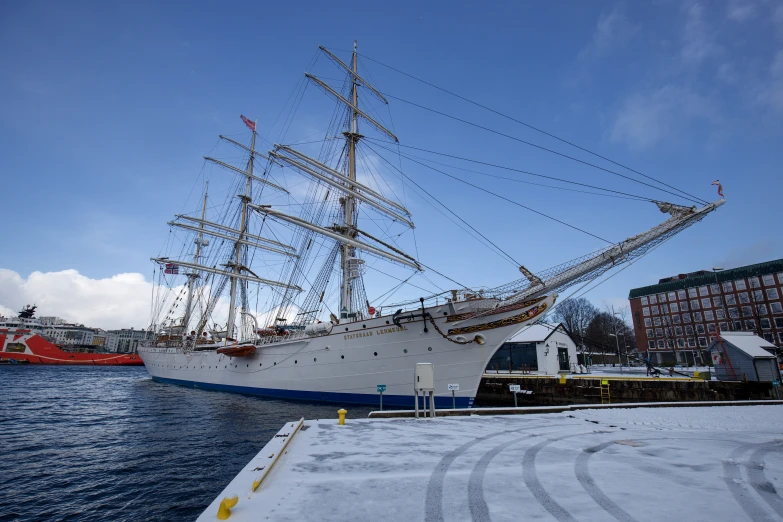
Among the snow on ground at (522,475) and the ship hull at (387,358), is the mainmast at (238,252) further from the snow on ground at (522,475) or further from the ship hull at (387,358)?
the snow on ground at (522,475)

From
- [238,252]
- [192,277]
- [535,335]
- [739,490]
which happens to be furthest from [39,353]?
[739,490]

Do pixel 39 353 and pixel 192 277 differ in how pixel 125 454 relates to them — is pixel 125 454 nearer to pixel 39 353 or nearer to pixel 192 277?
pixel 192 277

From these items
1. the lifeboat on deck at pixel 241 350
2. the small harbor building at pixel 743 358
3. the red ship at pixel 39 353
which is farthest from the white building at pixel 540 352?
the red ship at pixel 39 353

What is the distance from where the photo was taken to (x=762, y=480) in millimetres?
4383

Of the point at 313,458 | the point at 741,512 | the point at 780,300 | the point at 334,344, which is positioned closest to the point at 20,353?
the point at 334,344

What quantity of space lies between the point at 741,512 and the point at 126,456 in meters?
13.2

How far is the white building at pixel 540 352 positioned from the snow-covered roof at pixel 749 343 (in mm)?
12246

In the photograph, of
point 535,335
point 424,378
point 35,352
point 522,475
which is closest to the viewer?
point 522,475

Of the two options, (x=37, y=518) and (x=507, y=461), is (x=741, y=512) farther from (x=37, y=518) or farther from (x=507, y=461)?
(x=37, y=518)

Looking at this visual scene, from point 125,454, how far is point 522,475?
11424 mm

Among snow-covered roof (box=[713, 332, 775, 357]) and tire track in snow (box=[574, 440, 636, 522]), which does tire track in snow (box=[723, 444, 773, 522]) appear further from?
snow-covered roof (box=[713, 332, 775, 357])

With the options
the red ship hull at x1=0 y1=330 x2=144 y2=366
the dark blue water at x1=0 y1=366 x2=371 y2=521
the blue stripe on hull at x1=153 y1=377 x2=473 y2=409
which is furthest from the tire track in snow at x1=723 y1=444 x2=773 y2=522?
the red ship hull at x1=0 y1=330 x2=144 y2=366

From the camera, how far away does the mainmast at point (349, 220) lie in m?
22.8

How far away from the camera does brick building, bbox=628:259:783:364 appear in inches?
2074
